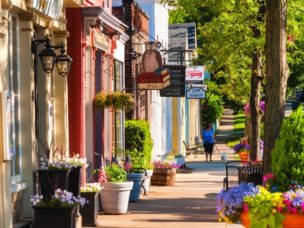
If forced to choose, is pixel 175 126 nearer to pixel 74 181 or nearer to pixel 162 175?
pixel 162 175

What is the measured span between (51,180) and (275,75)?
3480 mm

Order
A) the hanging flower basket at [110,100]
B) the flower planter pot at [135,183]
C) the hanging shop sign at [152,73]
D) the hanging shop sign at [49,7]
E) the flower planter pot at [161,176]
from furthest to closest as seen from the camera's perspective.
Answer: the flower planter pot at [161,176]
the hanging shop sign at [152,73]
the flower planter pot at [135,183]
the hanging flower basket at [110,100]
the hanging shop sign at [49,7]

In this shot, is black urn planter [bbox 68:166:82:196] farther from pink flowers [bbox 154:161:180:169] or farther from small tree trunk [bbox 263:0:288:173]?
pink flowers [bbox 154:161:180:169]

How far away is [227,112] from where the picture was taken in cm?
10919

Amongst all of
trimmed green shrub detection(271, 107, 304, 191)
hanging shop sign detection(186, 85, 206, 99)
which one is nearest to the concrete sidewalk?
trimmed green shrub detection(271, 107, 304, 191)

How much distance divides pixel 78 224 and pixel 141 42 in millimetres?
14770

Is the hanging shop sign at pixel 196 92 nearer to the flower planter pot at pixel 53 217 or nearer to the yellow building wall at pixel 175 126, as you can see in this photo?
the yellow building wall at pixel 175 126

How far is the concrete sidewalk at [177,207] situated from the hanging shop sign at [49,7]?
3.69 m

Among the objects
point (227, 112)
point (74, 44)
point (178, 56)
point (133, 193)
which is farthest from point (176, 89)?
point (227, 112)

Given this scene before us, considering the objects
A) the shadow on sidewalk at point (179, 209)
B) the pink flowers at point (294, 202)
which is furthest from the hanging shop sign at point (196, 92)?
the pink flowers at point (294, 202)

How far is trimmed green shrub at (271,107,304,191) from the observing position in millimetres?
9219

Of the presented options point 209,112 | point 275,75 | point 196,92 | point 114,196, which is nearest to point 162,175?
point 114,196

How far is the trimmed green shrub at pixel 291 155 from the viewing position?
9219 millimetres

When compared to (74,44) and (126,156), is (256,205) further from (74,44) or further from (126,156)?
(126,156)
